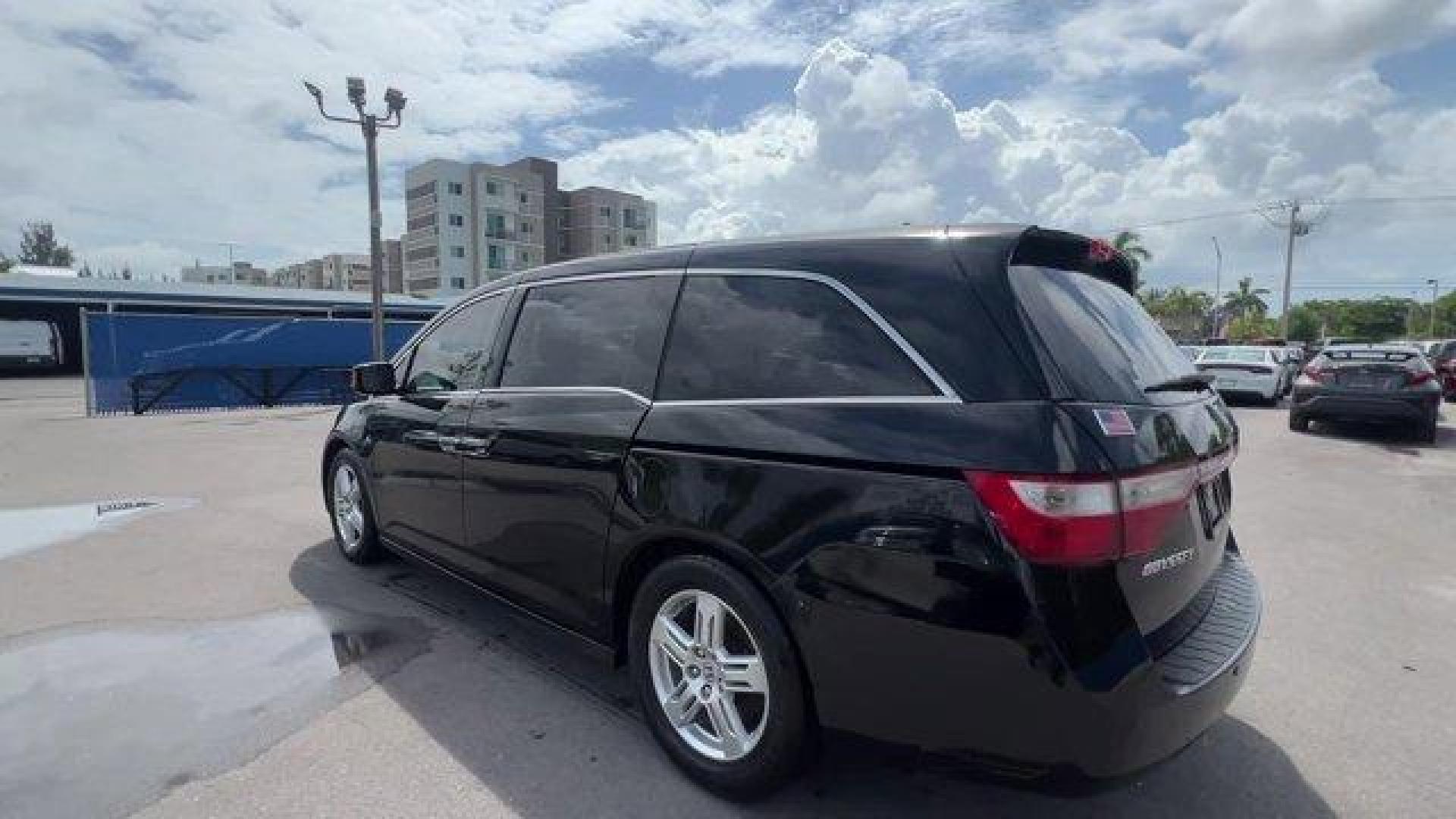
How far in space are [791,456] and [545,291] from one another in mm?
1801

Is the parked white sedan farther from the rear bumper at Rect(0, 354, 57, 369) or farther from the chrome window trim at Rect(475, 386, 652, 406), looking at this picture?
the rear bumper at Rect(0, 354, 57, 369)

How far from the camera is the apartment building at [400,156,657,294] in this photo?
76.4 m

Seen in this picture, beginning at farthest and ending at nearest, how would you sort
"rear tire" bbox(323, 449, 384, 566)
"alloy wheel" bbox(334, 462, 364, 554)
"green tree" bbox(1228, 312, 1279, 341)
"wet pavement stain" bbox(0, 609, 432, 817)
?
"green tree" bbox(1228, 312, 1279, 341) → "alloy wheel" bbox(334, 462, 364, 554) → "rear tire" bbox(323, 449, 384, 566) → "wet pavement stain" bbox(0, 609, 432, 817)

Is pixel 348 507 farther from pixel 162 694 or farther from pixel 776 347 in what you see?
pixel 776 347

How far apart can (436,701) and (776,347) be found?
2.12m

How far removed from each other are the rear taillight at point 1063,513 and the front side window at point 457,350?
2.66 meters

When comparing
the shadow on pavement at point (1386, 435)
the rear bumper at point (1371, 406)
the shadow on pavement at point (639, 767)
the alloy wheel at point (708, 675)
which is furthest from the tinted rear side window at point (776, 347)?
the rear bumper at point (1371, 406)

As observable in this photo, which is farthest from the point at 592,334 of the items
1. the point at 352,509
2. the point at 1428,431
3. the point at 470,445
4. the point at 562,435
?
the point at 1428,431

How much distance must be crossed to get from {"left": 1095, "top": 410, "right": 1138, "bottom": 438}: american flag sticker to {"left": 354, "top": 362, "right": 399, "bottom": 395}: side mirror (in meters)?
3.80

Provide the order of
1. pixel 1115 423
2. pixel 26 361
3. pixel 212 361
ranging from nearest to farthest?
pixel 1115 423 < pixel 212 361 < pixel 26 361

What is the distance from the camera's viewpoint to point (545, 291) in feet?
12.1

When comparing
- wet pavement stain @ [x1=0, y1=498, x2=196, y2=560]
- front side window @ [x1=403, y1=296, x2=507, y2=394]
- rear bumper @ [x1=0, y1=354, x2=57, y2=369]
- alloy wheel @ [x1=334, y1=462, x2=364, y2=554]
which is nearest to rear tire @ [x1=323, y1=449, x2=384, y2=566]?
alloy wheel @ [x1=334, y1=462, x2=364, y2=554]

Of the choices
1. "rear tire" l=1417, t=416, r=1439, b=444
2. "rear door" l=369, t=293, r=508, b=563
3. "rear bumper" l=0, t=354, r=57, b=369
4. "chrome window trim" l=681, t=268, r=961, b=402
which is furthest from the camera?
"rear bumper" l=0, t=354, r=57, b=369

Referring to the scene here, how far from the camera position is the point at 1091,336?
7.79ft
